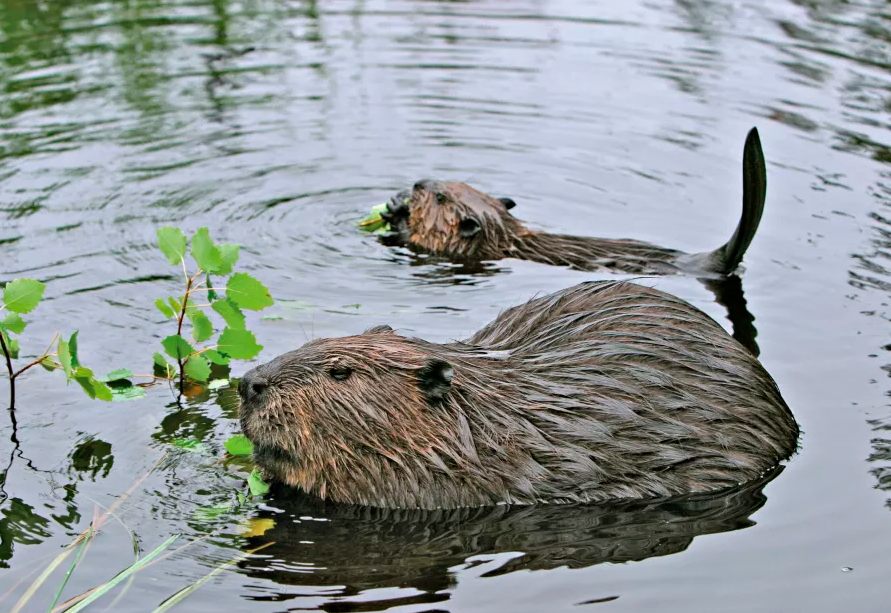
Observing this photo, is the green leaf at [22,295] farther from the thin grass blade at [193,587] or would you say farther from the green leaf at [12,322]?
the thin grass blade at [193,587]

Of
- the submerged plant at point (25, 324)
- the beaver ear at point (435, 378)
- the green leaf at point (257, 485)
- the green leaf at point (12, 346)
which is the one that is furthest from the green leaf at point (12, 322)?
the beaver ear at point (435, 378)

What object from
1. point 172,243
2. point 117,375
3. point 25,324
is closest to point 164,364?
point 117,375

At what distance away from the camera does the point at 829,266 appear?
254 inches

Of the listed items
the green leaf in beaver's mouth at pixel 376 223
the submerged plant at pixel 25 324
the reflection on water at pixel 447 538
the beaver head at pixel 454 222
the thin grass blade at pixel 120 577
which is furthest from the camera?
the green leaf in beaver's mouth at pixel 376 223

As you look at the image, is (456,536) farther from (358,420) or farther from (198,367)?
(198,367)

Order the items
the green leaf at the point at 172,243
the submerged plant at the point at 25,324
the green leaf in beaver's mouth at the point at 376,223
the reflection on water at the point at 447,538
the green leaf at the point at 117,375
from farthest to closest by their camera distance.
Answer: the green leaf in beaver's mouth at the point at 376,223
the green leaf at the point at 117,375
the green leaf at the point at 172,243
the submerged plant at the point at 25,324
the reflection on water at the point at 447,538

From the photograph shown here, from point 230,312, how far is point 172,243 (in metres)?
0.37

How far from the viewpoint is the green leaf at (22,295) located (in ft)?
14.9

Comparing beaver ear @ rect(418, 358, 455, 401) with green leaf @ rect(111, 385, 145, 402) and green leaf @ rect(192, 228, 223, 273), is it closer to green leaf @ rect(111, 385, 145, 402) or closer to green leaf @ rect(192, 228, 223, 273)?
green leaf @ rect(192, 228, 223, 273)

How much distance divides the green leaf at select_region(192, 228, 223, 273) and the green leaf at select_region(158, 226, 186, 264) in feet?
0.43

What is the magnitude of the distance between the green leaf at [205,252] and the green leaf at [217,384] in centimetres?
55

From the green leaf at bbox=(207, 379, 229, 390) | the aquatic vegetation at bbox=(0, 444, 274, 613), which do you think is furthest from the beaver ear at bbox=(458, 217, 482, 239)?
the aquatic vegetation at bbox=(0, 444, 274, 613)

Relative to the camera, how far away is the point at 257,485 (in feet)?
13.9

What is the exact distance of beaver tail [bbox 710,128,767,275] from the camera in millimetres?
5270
